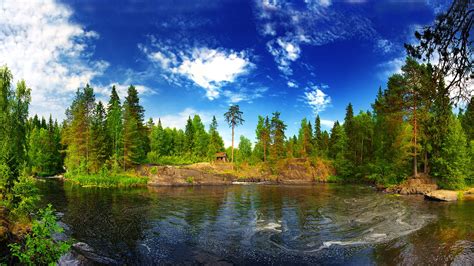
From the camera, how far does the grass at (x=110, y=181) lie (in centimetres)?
4784

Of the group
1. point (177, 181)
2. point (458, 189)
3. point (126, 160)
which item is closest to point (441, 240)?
point (458, 189)

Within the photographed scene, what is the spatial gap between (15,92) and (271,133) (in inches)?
2386

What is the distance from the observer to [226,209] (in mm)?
27094

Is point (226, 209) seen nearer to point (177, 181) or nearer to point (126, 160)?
point (177, 181)

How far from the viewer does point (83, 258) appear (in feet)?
37.2

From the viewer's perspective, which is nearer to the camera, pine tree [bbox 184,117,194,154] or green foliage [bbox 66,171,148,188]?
green foliage [bbox 66,171,148,188]

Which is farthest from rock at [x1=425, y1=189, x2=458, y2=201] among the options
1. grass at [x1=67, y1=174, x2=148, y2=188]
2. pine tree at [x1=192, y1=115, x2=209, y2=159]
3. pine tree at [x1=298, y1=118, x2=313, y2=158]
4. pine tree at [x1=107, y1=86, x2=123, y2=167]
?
pine tree at [x1=192, y1=115, x2=209, y2=159]

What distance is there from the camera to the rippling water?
43.7 ft

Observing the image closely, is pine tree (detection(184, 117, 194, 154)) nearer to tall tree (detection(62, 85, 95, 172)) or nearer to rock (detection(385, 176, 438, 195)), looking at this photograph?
tall tree (detection(62, 85, 95, 172))

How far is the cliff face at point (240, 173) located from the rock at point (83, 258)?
4063cm

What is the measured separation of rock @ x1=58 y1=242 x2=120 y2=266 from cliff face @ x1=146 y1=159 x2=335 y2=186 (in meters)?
40.6

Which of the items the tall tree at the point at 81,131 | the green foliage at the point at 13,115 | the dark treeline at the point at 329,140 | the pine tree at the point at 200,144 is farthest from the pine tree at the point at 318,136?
the green foliage at the point at 13,115

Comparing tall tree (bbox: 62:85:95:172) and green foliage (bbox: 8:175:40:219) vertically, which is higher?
tall tree (bbox: 62:85:95:172)

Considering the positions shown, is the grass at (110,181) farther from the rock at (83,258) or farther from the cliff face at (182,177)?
the rock at (83,258)
